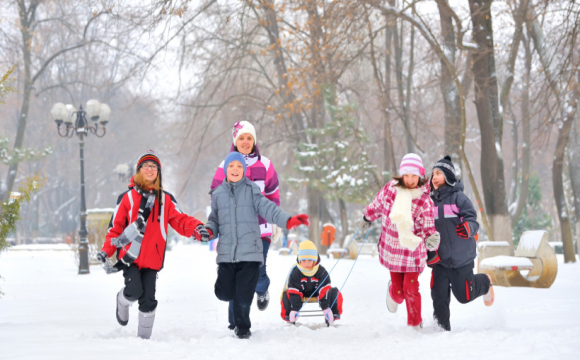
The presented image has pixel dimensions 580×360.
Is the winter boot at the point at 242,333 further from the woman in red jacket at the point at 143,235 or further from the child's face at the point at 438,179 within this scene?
the child's face at the point at 438,179

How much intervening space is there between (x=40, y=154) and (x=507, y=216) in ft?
65.1

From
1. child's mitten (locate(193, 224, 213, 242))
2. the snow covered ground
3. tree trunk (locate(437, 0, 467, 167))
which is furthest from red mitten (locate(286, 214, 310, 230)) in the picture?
tree trunk (locate(437, 0, 467, 167))

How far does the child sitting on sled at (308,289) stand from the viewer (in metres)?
6.85

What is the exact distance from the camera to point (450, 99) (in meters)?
15.2

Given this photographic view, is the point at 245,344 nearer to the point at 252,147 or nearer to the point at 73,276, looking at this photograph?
the point at 252,147

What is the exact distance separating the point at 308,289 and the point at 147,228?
201 cm

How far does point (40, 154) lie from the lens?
89.5ft

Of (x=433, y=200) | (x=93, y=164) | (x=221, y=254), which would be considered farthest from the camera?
(x=93, y=164)

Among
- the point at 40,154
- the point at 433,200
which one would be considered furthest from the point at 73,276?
the point at 40,154

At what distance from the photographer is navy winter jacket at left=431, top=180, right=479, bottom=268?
248 inches

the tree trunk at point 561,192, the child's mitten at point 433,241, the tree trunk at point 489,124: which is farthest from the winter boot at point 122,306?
the tree trunk at point 561,192

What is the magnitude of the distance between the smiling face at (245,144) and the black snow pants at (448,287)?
6.96ft

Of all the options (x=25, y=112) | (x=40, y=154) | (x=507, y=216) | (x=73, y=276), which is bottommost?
(x=73, y=276)

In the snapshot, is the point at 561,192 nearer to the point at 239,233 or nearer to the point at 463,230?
the point at 463,230
